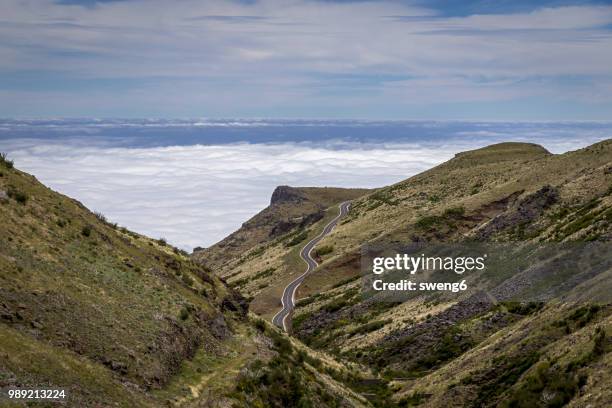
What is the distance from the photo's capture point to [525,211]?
2488 inches

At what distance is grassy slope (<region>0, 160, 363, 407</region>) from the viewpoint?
65.0ft

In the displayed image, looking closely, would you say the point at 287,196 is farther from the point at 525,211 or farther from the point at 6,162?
the point at 6,162

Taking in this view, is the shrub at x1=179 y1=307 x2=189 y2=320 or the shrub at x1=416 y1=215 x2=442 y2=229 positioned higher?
the shrub at x1=416 y1=215 x2=442 y2=229

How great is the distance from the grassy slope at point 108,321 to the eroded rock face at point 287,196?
112672 millimetres

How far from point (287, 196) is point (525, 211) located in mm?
91498

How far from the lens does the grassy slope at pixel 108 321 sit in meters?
19.8

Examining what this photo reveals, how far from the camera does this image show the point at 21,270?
22891mm

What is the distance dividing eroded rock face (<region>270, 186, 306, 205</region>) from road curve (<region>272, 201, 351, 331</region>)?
42731 mm

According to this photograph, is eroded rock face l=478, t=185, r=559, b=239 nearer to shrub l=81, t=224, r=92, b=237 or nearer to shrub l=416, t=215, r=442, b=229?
shrub l=416, t=215, r=442, b=229

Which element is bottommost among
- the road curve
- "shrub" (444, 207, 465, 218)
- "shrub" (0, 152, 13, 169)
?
the road curve

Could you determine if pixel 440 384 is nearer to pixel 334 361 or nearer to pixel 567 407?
pixel 334 361

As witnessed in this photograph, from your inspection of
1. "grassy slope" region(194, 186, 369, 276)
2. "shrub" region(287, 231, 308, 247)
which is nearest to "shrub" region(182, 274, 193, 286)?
"shrub" region(287, 231, 308, 247)

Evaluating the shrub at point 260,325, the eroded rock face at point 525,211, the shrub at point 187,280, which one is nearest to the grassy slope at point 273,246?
the shrub at point 260,325

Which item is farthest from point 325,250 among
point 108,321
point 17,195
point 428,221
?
point 108,321
